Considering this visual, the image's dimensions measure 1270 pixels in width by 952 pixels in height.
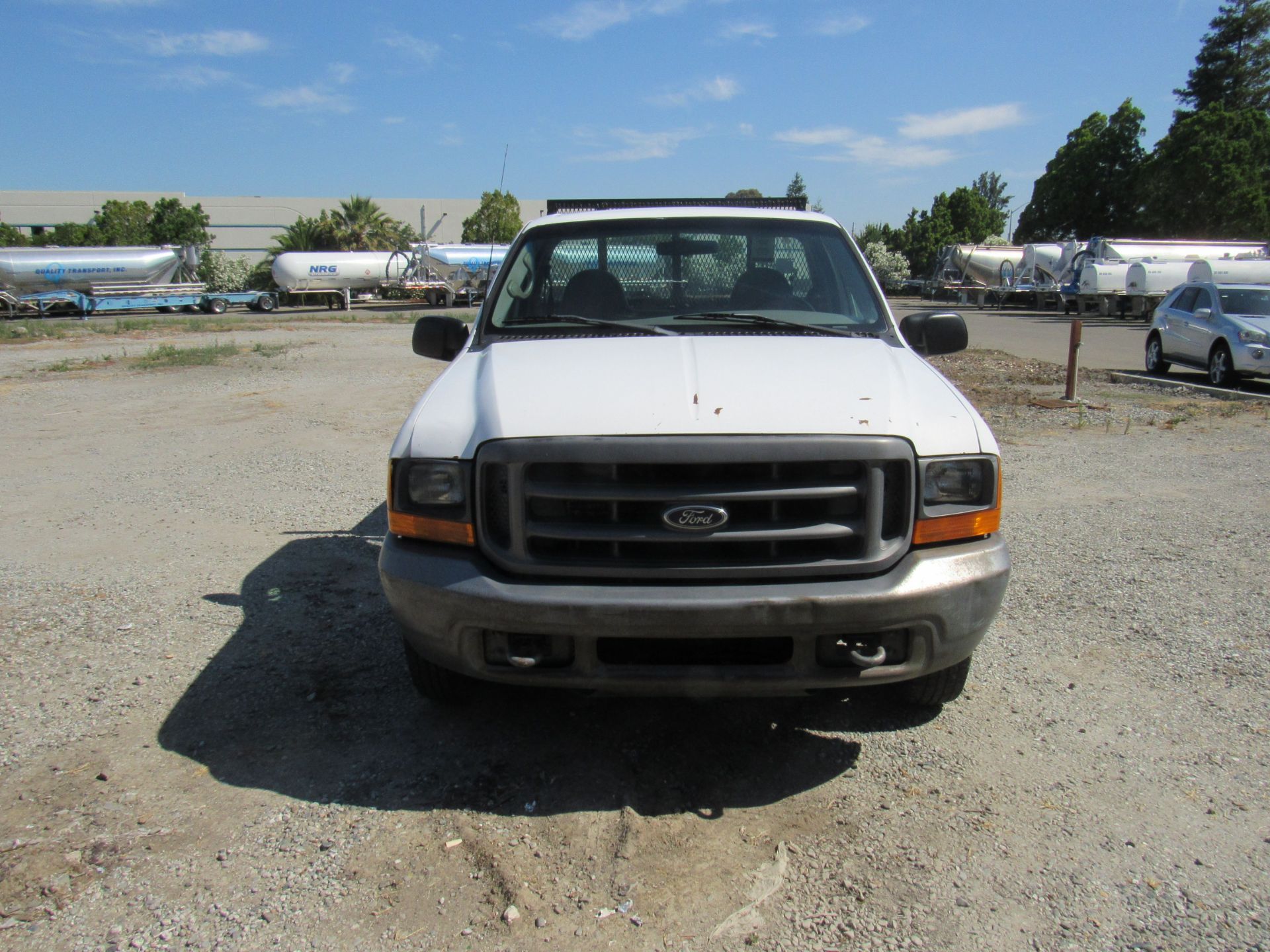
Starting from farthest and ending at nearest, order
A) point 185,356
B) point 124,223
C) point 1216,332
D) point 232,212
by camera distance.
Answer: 1. point 232,212
2. point 124,223
3. point 185,356
4. point 1216,332

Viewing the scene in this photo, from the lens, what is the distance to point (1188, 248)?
3562cm

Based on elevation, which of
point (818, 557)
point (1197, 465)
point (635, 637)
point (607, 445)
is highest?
point (607, 445)

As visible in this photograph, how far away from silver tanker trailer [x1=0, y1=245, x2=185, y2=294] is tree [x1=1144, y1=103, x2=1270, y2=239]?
5006cm

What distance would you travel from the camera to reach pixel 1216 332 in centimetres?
1398

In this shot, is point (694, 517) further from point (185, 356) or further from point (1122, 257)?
point (1122, 257)

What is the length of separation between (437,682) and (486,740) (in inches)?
10.5

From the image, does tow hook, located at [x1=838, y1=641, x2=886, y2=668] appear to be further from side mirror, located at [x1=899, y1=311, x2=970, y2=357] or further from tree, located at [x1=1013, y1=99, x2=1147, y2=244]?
tree, located at [x1=1013, y1=99, x2=1147, y2=244]

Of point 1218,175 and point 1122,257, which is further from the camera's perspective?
point 1218,175

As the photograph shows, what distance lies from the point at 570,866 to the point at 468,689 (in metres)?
1.01

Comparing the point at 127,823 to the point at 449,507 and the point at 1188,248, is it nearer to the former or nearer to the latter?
the point at 449,507

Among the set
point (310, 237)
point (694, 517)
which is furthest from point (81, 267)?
point (694, 517)

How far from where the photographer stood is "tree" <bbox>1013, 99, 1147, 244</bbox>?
185ft

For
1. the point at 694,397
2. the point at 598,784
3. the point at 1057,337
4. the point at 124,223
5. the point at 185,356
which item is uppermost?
the point at 124,223

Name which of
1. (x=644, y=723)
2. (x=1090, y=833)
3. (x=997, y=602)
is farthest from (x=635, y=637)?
(x=1090, y=833)
